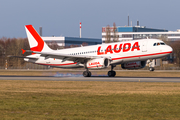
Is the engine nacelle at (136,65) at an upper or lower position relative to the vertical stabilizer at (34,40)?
lower

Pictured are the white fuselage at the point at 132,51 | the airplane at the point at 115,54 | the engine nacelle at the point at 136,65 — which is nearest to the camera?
the white fuselage at the point at 132,51

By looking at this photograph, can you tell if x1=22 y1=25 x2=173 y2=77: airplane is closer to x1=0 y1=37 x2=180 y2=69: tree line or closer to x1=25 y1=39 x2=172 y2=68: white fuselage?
x1=25 y1=39 x2=172 y2=68: white fuselage

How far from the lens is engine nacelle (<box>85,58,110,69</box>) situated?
133 ft

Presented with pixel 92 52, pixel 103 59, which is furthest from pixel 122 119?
pixel 92 52

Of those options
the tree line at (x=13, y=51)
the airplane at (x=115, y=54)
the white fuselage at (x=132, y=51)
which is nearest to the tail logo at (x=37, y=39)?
the airplane at (x=115, y=54)

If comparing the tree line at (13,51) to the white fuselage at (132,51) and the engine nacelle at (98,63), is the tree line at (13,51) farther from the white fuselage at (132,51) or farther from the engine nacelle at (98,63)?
the engine nacelle at (98,63)

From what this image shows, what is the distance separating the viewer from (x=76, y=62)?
4506 cm

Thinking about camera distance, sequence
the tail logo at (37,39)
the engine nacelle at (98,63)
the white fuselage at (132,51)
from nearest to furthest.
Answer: the white fuselage at (132,51)
the engine nacelle at (98,63)
the tail logo at (37,39)

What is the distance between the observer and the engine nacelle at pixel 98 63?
133 feet

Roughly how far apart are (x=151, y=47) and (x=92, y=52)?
28.8ft

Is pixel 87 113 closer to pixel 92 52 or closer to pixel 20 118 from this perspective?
pixel 20 118

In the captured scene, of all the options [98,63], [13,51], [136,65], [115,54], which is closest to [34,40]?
[98,63]

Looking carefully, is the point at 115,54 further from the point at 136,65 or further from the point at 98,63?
the point at 136,65

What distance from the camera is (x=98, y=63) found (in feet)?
134
